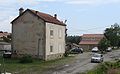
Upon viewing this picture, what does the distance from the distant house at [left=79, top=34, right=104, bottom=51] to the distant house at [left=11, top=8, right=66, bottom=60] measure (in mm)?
65769

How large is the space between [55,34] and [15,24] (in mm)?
8673

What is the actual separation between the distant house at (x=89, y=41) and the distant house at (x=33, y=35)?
65.8 metres

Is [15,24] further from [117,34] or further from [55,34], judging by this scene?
[117,34]

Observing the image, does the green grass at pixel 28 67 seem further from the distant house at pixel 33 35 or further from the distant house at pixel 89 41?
the distant house at pixel 89 41

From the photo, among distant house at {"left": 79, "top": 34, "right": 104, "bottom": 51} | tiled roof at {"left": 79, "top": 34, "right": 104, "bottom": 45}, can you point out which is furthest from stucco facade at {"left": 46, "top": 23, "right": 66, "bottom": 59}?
tiled roof at {"left": 79, "top": 34, "right": 104, "bottom": 45}

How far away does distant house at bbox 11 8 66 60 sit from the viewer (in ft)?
210

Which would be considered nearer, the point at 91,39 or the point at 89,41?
the point at 89,41

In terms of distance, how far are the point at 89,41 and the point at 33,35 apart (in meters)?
72.8

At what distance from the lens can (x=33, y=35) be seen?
65.1 m

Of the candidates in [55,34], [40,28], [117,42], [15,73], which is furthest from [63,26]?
[117,42]

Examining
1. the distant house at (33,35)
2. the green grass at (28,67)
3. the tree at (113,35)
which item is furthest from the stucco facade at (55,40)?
the tree at (113,35)

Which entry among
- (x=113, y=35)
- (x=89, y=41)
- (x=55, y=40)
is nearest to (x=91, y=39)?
(x=89, y=41)

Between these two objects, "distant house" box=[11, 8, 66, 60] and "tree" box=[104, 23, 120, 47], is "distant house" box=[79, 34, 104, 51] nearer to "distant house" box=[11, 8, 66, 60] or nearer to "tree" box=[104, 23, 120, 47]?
"tree" box=[104, 23, 120, 47]

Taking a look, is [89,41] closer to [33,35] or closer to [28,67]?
[33,35]
